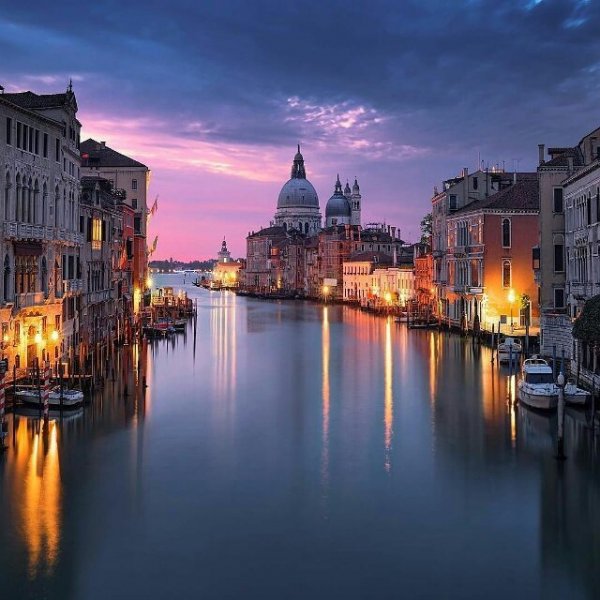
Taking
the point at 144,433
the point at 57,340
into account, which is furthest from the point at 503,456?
the point at 57,340

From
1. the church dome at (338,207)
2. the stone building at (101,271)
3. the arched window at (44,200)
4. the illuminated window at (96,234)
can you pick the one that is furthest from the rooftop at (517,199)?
the church dome at (338,207)

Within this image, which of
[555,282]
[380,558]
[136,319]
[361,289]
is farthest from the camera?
[361,289]

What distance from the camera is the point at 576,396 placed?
808 inches

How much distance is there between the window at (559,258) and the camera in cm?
2938

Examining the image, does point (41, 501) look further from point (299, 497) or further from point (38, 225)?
point (38, 225)

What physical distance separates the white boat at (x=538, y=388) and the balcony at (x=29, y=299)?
43.4 ft

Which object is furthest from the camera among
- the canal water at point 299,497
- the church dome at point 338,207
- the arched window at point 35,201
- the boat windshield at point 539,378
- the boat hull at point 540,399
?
the church dome at point 338,207

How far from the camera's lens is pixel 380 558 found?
11.4 meters

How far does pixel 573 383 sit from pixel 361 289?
61.5 metres

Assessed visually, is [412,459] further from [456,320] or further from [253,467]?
[456,320]

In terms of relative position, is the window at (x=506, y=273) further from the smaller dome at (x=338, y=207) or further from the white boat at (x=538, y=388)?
the smaller dome at (x=338, y=207)

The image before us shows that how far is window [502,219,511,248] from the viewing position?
4119cm

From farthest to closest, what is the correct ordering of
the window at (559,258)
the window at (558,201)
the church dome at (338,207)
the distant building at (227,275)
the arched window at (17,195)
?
1. the distant building at (227,275)
2. the church dome at (338,207)
3. the window at (559,258)
4. the window at (558,201)
5. the arched window at (17,195)

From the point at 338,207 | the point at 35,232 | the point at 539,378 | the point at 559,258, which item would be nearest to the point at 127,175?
the point at 35,232
